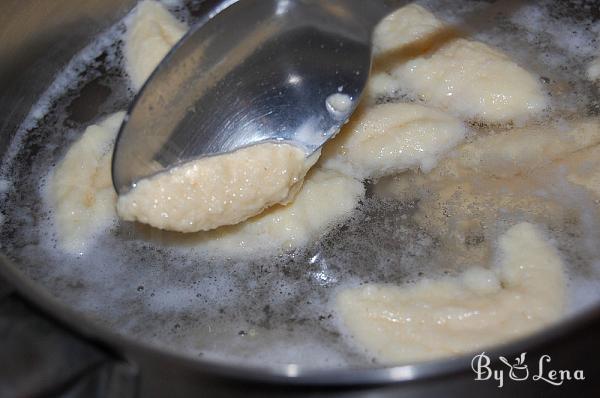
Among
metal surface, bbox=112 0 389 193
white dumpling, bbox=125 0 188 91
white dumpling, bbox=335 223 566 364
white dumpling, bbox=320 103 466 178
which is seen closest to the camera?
white dumpling, bbox=335 223 566 364

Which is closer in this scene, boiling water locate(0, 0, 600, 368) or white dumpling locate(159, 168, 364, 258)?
boiling water locate(0, 0, 600, 368)

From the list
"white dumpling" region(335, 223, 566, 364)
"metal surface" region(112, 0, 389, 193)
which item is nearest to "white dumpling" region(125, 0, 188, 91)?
"metal surface" region(112, 0, 389, 193)

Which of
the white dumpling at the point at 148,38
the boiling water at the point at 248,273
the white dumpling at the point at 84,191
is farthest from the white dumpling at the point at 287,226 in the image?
the white dumpling at the point at 148,38

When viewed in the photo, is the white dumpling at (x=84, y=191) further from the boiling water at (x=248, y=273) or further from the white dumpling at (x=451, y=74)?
the white dumpling at (x=451, y=74)

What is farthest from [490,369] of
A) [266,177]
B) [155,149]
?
[155,149]

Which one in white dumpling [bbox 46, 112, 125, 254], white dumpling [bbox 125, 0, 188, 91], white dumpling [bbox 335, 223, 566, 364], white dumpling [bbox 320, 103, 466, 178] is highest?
white dumpling [bbox 125, 0, 188, 91]

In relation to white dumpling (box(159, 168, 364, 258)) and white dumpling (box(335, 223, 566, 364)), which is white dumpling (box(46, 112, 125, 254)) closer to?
white dumpling (box(159, 168, 364, 258))

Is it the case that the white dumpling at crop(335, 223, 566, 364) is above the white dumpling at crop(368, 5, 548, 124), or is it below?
below

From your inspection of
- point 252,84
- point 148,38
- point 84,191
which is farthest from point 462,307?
point 148,38
